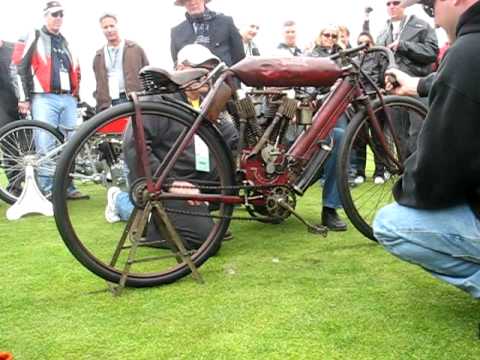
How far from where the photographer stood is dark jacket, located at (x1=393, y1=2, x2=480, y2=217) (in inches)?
62.3

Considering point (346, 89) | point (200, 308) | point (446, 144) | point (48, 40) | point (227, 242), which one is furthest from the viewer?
point (48, 40)

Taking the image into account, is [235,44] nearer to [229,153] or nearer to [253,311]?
[229,153]

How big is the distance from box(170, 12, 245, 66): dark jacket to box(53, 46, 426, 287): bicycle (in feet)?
5.99

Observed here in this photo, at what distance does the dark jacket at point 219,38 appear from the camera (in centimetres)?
454

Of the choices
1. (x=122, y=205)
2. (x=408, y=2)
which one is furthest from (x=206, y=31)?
(x=408, y=2)

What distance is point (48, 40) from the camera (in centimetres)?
509

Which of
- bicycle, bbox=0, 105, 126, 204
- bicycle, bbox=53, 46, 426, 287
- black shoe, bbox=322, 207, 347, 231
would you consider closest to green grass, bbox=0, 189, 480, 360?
bicycle, bbox=53, 46, 426, 287

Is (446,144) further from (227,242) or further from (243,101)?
(227,242)

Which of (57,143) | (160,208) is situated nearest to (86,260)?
(160,208)

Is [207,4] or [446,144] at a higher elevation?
[207,4]

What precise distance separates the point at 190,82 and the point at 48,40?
313cm

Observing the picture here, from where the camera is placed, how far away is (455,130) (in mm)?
1617

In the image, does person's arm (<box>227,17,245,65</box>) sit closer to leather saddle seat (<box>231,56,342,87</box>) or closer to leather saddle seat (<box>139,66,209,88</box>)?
leather saddle seat (<box>231,56,342,87</box>)

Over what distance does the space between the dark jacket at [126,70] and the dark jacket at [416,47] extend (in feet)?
7.63
